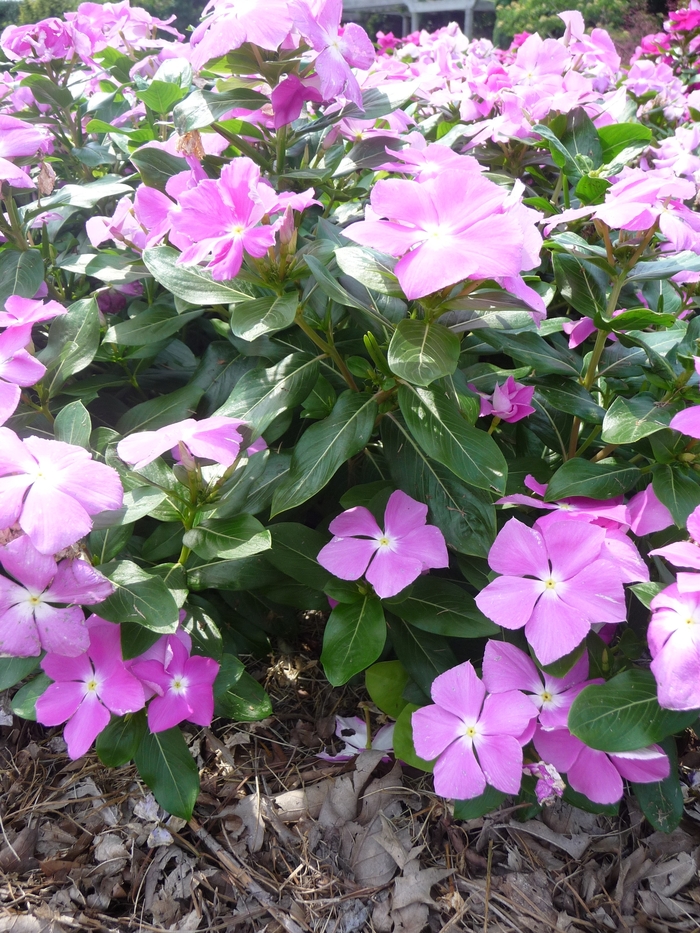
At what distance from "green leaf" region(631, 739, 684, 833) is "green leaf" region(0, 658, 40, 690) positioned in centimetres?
101

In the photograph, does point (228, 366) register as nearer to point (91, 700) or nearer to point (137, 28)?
point (91, 700)

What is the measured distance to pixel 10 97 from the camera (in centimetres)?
183

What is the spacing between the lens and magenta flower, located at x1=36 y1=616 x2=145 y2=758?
3.52 feet

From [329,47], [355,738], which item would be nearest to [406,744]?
[355,738]

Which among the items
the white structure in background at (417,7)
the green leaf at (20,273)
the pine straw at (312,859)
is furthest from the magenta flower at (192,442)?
the white structure in background at (417,7)

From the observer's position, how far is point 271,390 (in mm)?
1083

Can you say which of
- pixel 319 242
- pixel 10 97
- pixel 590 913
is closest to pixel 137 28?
pixel 10 97

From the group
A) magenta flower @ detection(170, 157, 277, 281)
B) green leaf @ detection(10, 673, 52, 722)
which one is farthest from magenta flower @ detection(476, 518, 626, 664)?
green leaf @ detection(10, 673, 52, 722)

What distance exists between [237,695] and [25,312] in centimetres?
77

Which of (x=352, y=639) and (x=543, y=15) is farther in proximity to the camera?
(x=543, y=15)

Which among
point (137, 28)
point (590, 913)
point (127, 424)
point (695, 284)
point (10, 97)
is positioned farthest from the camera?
point (137, 28)

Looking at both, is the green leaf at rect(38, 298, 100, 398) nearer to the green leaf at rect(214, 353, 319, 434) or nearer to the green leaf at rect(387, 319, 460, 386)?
the green leaf at rect(214, 353, 319, 434)

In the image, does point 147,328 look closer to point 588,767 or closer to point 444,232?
point 444,232

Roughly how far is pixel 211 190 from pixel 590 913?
4.39 ft
